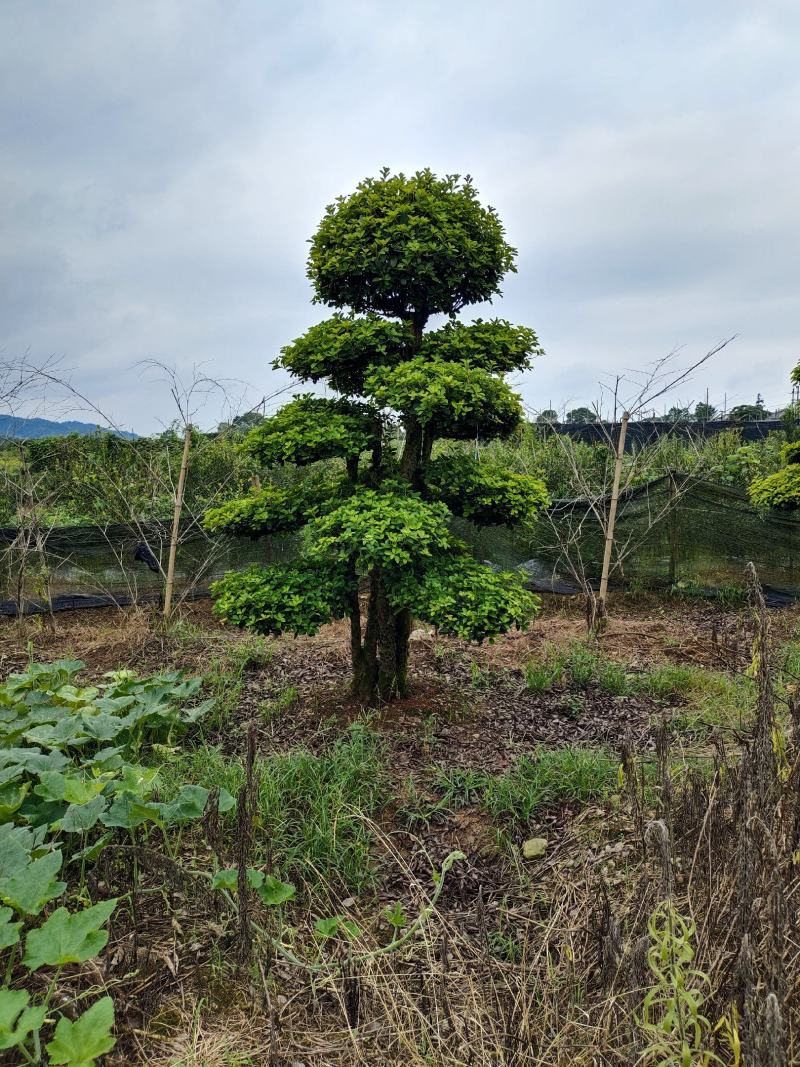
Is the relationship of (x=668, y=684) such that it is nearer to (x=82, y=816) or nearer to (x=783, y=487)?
(x=783, y=487)

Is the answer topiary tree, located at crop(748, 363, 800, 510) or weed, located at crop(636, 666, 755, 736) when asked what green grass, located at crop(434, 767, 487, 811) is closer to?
weed, located at crop(636, 666, 755, 736)

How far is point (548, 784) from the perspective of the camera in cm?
288

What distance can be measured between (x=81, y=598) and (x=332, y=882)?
5383 millimetres

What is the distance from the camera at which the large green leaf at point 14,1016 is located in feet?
4.46

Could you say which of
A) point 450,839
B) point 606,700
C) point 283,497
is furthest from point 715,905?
point 283,497

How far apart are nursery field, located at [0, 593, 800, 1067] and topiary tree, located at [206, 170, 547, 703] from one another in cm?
64

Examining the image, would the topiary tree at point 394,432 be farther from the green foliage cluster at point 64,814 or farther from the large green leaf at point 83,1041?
the large green leaf at point 83,1041

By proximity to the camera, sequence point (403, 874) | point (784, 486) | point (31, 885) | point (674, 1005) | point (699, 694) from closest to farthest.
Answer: point (674, 1005), point (31, 885), point (403, 874), point (699, 694), point (784, 486)

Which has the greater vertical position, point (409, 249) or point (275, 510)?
point (409, 249)

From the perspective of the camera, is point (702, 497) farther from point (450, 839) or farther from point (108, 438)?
point (108, 438)

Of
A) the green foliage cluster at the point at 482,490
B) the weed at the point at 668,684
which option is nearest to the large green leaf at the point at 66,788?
the green foliage cluster at the point at 482,490

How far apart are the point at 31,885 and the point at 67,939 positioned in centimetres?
21

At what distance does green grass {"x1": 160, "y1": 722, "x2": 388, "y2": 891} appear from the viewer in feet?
7.75

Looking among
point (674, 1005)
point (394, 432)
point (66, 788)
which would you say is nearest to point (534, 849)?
point (674, 1005)
